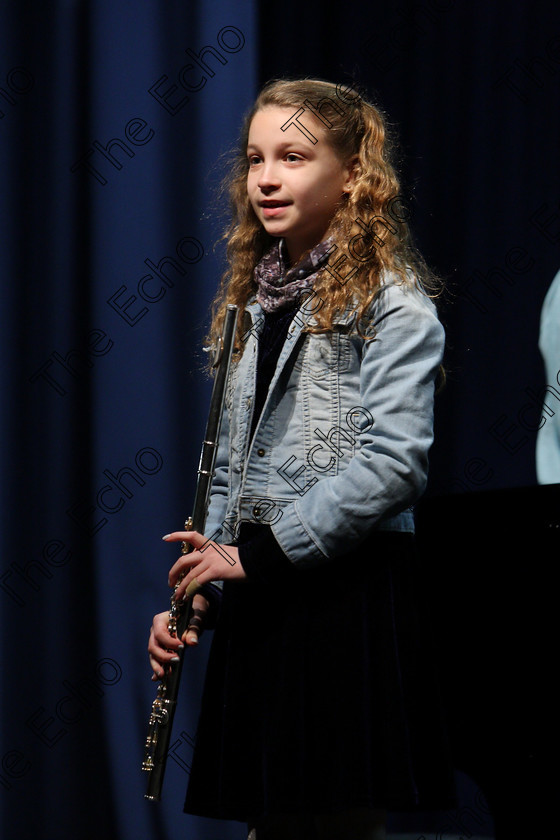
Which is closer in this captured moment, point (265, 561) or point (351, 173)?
point (265, 561)

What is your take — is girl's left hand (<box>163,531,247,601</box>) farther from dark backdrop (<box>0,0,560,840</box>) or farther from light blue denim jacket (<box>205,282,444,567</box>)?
dark backdrop (<box>0,0,560,840</box>)

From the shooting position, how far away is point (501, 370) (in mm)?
2256

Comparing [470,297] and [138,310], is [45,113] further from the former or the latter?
[470,297]

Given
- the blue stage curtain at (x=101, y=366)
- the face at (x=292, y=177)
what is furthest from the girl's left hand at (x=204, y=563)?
the blue stage curtain at (x=101, y=366)

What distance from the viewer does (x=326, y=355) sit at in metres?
1.28

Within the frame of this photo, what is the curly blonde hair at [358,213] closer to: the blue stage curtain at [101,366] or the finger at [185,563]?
the finger at [185,563]

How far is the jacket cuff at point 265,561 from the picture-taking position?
46.1 inches

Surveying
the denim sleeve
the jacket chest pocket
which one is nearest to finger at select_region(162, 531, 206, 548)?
the denim sleeve

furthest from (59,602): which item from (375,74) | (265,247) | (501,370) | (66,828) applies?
(375,74)

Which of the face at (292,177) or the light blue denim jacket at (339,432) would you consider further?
the face at (292,177)

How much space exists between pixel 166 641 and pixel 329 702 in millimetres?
235

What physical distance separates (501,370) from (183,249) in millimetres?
766

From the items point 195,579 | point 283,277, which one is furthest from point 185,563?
point 283,277

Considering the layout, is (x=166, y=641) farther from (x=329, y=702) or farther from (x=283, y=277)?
(x=283, y=277)
